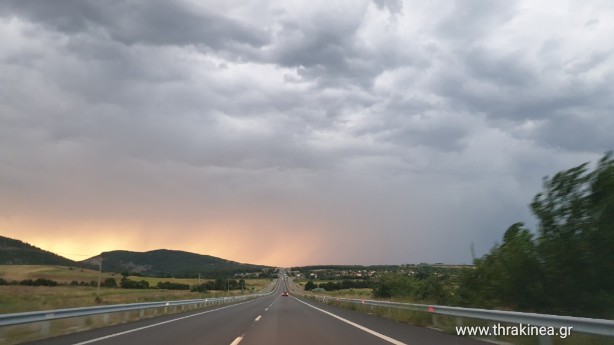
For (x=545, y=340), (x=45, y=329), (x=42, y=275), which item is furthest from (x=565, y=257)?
(x=42, y=275)

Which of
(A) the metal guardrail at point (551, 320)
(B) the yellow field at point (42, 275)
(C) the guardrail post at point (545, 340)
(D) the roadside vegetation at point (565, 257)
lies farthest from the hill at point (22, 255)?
(C) the guardrail post at point (545, 340)

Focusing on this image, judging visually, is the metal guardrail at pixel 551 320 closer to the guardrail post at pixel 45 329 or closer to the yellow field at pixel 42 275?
the guardrail post at pixel 45 329

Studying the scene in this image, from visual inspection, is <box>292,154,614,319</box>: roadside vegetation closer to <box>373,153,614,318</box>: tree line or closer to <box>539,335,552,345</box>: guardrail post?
<box>373,153,614,318</box>: tree line

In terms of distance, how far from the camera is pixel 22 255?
140750 millimetres

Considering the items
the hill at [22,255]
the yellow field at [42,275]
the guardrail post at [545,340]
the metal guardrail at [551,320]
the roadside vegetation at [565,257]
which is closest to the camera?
the metal guardrail at [551,320]

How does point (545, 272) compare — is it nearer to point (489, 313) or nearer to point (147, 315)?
point (489, 313)

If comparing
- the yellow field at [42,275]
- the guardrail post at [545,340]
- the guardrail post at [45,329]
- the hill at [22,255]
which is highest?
the hill at [22,255]

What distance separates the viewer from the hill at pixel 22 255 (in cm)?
13362

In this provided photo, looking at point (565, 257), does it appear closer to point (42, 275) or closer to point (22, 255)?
point (42, 275)

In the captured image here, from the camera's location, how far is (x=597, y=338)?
32.9 feet

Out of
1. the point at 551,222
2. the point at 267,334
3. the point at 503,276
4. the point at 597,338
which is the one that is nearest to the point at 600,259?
the point at 551,222

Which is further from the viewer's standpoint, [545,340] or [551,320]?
[545,340]

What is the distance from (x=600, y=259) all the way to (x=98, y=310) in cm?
1833

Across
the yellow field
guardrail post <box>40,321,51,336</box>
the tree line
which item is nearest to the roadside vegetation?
the tree line
